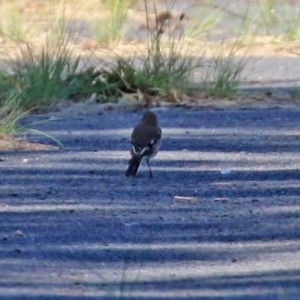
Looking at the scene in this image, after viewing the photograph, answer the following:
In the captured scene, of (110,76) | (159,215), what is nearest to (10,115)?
(110,76)

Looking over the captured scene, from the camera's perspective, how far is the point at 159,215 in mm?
6812

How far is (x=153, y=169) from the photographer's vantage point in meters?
8.42

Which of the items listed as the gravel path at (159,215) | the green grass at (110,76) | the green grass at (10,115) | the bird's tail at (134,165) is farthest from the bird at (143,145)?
the green grass at (110,76)

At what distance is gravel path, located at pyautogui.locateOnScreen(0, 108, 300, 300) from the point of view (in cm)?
541

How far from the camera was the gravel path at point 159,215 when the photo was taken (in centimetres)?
541

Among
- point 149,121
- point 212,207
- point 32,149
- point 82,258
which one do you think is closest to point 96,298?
point 82,258

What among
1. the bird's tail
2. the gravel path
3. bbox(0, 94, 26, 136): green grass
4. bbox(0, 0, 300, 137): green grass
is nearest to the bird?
the bird's tail

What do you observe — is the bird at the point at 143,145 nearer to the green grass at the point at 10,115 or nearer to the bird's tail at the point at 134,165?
the bird's tail at the point at 134,165

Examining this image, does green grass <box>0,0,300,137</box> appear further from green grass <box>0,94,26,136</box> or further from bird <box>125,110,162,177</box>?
bird <box>125,110,162,177</box>

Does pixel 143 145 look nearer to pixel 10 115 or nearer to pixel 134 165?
pixel 134 165

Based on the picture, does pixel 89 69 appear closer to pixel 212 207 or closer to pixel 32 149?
pixel 32 149

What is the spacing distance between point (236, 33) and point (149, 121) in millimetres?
7766

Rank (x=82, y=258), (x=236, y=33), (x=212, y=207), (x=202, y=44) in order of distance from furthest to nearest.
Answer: (x=236, y=33) < (x=202, y=44) < (x=212, y=207) < (x=82, y=258)

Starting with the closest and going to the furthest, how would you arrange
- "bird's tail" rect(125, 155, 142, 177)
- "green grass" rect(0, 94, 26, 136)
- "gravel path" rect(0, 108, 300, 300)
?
1. "gravel path" rect(0, 108, 300, 300)
2. "bird's tail" rect(125, 155, 142, 177)
3. "green grass" rect(0, 94, 26, 136)
